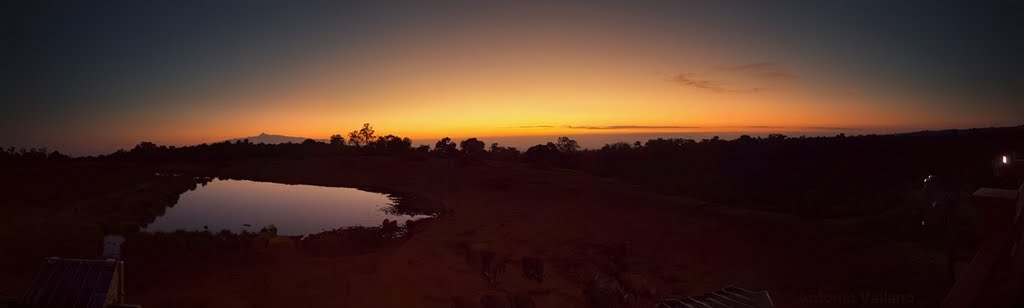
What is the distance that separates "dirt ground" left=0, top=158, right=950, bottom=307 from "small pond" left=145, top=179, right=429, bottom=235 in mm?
3306

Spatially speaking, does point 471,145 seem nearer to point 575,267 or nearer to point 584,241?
point 584,241

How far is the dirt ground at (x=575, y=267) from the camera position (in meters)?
7.18

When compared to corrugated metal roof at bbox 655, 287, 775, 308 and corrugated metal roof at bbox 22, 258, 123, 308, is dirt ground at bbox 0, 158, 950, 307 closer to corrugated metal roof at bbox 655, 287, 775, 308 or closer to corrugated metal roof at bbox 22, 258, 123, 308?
corrugated metal roof at bbox 655, 287, 775, 308

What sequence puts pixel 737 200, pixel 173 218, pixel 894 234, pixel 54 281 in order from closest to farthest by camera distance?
pixel 54 281, pixel 894 234, pixel 173 218, pixel 737 200

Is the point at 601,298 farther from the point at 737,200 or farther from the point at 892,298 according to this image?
the point at 737,200

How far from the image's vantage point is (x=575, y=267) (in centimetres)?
873

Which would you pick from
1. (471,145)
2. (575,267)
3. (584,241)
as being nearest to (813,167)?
(584,241)

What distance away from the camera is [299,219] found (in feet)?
48.8

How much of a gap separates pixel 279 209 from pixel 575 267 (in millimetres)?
12056

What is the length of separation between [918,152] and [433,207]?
19.4m

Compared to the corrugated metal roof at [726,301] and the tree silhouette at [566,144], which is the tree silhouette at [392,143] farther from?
the corrugated metal roof at [726,301]

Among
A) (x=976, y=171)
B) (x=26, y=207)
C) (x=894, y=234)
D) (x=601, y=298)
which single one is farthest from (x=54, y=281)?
(x=976, y=171)

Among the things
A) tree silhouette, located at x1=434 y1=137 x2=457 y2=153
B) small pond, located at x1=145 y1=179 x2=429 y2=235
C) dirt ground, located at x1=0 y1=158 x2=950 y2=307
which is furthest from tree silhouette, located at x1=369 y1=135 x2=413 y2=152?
dirt ground, located at x1=0 y1=158 x2=950 y2=307

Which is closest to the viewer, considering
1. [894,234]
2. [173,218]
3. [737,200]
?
[894,234]
